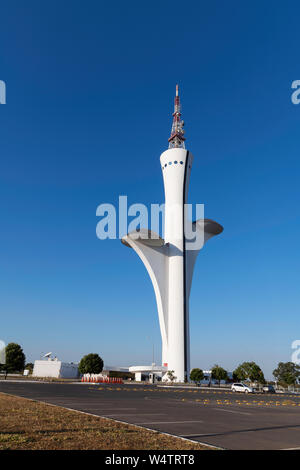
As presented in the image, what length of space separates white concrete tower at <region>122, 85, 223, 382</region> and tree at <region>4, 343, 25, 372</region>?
27.5 meters

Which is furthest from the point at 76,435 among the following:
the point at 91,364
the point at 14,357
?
the point at 91,364

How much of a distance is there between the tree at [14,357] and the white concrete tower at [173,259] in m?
27.5

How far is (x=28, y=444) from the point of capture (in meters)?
6.85

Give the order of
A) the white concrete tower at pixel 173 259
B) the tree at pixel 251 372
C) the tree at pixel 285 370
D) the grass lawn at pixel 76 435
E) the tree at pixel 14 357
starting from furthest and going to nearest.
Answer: the tree at pixel 285 370 → the tree at pixel 251 372 → the tree at pixel 14 357 → the white concrete tower at pixel 173 259 → the grass lawn at pixel 76 435

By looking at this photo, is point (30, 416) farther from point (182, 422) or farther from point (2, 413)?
point (182, 422)

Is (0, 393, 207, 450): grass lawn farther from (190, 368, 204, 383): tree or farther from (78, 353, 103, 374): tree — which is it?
(190, 368, 204, 383): tree

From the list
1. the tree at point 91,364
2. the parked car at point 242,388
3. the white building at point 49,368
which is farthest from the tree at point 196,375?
the parked car at point 242,388

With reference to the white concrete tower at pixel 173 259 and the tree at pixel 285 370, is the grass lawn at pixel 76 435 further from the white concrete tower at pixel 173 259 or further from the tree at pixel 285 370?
the tree at pixel 285 370

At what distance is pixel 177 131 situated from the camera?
85.9m

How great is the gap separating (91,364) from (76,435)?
285 feet

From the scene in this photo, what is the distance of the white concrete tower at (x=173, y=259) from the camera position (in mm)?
69812
